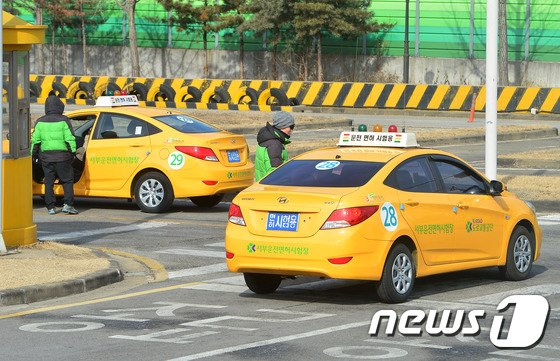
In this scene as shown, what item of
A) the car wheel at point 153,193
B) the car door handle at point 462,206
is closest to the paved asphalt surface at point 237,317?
the car door handle at point 462,206

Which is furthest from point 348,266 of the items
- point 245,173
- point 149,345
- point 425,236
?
point 245,173

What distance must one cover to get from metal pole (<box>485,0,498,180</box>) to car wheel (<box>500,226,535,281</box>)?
564 cm

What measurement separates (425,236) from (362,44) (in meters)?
45.1

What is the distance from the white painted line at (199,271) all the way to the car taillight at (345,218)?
277 centimetres

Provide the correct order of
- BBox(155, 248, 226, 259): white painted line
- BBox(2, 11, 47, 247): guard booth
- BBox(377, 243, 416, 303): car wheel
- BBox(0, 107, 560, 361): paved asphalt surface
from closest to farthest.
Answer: BBox(0, 107, 560, 361): paved asphalt surface → BBox(377, 243, 416, 303): car wheel → BBox(2, 11, 47, 247): guard booth → BBox(155, 248, 226, 259): white painted line

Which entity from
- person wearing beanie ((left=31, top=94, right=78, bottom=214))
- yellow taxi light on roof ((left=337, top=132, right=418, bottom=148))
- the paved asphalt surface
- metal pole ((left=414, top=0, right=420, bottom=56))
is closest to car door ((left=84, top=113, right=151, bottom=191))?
person wearing beanie ((left=31, top=94, right=78, bottom=214))

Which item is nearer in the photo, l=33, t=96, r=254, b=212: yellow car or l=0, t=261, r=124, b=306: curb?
l=0, t=261, r=124, b=306: curb

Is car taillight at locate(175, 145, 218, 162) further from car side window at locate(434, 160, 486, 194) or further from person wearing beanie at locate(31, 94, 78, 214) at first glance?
car side window at locate(434, 160, 486, 194)

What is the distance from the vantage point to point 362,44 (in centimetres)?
5741

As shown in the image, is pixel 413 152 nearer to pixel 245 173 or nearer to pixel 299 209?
pixel 299 209

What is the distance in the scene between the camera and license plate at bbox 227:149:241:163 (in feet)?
66.5

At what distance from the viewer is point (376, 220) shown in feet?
40.1

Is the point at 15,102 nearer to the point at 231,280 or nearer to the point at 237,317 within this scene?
the point at 231,280

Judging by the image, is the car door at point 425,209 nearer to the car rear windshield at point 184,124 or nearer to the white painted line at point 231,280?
the white painted line at point 231,280
